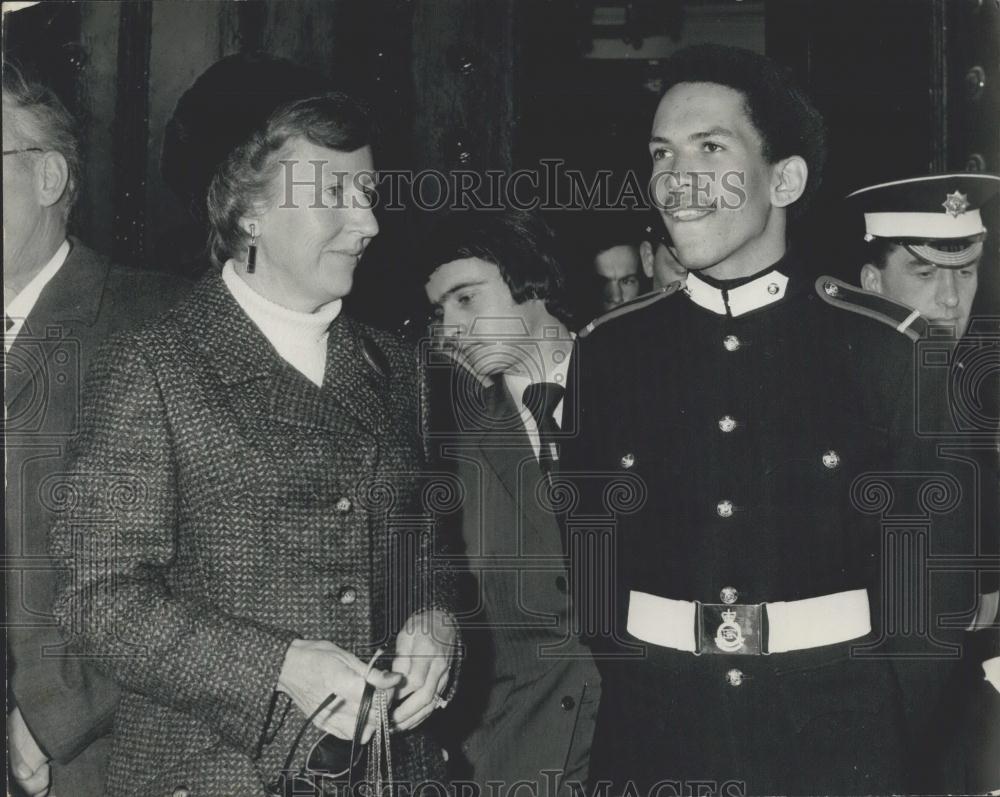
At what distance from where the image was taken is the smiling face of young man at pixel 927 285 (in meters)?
1.85

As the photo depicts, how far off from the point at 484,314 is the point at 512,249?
13 cm

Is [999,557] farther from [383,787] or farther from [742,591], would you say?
[383,787]

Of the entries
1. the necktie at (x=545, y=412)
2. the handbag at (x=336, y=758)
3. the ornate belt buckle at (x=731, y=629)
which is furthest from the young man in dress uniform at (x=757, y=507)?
the handbag at (x=336, y=758)

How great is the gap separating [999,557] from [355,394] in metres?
1.08

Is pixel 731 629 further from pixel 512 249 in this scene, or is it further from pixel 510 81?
pixel 510 81

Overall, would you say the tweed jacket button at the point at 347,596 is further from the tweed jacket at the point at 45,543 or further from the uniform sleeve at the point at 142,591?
the tweed jacket at the point at 45,543

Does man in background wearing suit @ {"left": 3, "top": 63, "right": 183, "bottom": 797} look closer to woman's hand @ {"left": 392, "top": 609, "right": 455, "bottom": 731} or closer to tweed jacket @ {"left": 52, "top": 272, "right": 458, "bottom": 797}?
tweed jacket @ {"left": 52, "top": 272, "right": 458, "bottom": 797}

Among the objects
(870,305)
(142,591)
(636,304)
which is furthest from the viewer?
(636,304)

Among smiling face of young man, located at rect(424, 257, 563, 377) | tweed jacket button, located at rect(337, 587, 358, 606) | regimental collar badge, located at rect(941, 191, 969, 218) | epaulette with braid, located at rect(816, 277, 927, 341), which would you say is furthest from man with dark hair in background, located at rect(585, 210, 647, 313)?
tweed jacket button, located at rect(337, 587, 358, 606)

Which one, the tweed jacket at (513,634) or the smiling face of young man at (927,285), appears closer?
the tweed jacket at (513,634)

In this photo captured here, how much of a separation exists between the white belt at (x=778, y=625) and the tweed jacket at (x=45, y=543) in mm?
881

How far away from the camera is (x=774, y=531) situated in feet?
5.03

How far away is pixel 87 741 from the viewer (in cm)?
157

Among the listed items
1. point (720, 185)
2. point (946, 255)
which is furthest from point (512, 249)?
point (946, 255)
